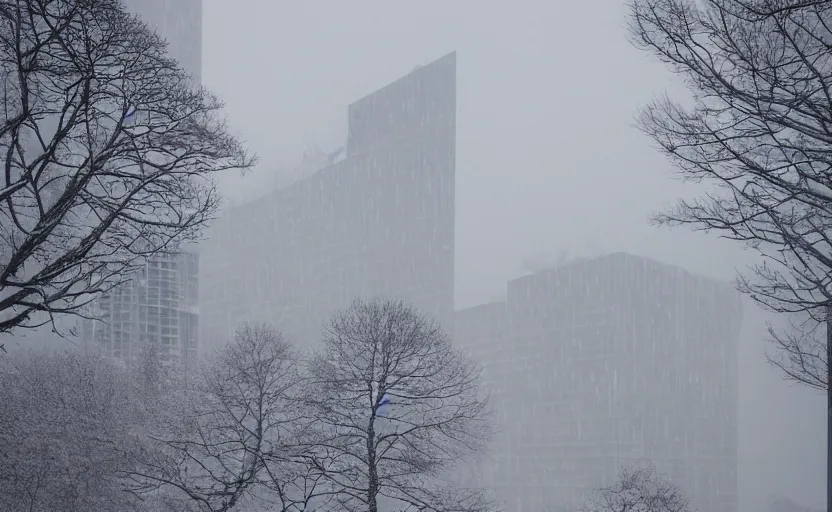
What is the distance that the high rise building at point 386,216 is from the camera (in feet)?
563

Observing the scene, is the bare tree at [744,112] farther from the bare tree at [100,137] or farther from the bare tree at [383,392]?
the bare tree at [383,392]

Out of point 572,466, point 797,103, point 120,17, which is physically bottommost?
point 572,466

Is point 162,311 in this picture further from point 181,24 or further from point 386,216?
point 386,216

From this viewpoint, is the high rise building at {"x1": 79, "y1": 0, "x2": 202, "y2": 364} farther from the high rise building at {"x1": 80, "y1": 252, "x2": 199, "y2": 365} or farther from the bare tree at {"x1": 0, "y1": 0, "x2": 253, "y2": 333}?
the bare tree at {"x1": 0, "y1": 0, "x2": 253, "y2": 333}

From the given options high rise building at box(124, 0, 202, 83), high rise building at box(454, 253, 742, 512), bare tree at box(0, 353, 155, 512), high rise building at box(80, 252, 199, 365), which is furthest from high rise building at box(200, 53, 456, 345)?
bare tree at box(0, 353, 155, 512)

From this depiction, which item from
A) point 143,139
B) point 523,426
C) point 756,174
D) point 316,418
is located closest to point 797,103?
point 756,174

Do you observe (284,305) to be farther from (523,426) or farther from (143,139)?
(143,139)

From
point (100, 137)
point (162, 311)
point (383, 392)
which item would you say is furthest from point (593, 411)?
point (100, 137)

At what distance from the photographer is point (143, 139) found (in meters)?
8.75

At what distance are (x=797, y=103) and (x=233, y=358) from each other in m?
20.3

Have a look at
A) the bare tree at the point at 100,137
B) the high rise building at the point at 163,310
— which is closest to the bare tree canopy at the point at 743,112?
the bare tree at the point at 100,137

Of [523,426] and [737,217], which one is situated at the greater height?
[737,217]

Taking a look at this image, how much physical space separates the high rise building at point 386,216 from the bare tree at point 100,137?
151 meters

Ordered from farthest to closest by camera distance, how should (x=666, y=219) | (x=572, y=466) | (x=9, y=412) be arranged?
(x=572, y=466)
(x=9, y=412)
(x=666, y=219)
